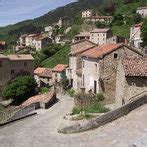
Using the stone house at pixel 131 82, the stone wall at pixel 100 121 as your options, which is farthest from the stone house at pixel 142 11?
the stone wall at pixel 100 121

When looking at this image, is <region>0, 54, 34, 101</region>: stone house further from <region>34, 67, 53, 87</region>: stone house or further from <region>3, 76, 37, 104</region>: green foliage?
<region>34, 67, 53, 87</region>: stone house

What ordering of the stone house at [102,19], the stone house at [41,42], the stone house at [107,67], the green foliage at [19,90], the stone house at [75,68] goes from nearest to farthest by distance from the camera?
the stone house at [107,67] → the stone house at [75,68] → the green foliage at [19,90] → the stone house at [102,19] → the stone house at [41,42]

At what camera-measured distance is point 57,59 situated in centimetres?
8856

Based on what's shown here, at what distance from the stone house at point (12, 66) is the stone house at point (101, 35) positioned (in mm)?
25191

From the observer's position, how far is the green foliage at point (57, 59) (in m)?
86.4

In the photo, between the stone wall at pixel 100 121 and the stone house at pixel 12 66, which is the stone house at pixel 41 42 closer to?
the stone house at pixel 12 66

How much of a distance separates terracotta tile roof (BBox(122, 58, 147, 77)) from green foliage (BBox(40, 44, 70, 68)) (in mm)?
52386

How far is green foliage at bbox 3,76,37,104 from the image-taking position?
54.8 metres

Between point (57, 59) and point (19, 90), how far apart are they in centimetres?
3421

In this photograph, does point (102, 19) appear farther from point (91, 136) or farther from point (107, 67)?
point (91, 136)

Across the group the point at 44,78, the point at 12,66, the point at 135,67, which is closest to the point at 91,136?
the point at 135,67

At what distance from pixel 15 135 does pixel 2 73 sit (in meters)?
37.2

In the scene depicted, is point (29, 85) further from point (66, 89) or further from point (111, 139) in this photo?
point (111, 139)

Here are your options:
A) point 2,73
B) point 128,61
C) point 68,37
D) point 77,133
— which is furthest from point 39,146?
point 68,37
